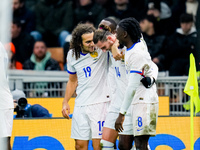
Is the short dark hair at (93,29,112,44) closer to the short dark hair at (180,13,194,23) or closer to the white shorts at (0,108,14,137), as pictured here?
the white shorts at (0,108,14,137)

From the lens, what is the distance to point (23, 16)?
44.1 feet

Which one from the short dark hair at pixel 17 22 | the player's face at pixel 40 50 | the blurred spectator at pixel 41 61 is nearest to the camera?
the blurred spectator at pixel 41 61

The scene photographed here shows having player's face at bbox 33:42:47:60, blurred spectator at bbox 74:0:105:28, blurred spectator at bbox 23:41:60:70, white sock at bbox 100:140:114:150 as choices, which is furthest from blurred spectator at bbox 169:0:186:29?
white sock at bbox 100:140:114:150

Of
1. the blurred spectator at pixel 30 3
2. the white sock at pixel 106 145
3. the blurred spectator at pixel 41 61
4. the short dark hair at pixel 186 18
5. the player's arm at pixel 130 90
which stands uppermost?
the blurred spectator at pixel 30 3

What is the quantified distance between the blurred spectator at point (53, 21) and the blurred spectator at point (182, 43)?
2964mm

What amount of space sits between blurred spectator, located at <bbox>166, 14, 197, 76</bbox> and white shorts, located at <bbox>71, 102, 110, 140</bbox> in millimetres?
4961

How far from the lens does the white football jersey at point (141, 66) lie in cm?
558

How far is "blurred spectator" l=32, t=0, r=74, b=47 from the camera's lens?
13117 mm

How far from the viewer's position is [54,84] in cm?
1044

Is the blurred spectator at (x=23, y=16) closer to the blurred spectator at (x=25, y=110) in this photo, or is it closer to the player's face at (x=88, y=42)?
the blurred spectator at (x=25, y=110)

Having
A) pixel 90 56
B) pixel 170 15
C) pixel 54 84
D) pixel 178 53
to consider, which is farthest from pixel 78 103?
pixel 170 15

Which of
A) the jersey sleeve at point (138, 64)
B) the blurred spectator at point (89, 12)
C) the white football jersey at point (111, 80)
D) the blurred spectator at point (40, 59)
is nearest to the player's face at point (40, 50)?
the blurred spectator at point (40, 59)

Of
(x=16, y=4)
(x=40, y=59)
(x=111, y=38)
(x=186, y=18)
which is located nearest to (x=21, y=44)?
(x=40, y=59)

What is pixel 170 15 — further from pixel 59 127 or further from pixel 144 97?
pixel 144 97
